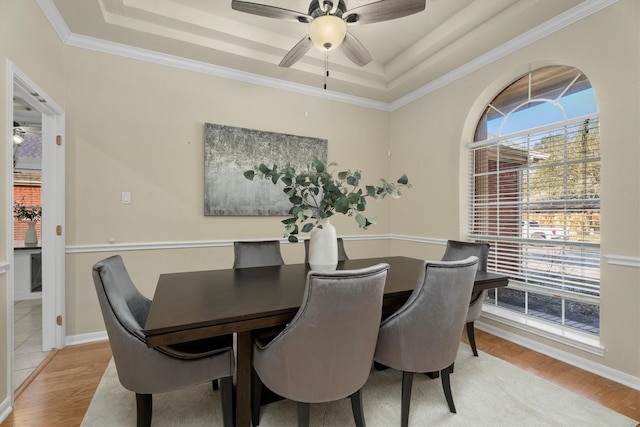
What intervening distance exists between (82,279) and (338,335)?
2703 millimetres

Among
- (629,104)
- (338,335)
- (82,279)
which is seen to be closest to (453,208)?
(629,104)

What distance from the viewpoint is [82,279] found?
2.80 metres

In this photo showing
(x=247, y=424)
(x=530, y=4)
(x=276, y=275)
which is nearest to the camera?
(x=247, y=424)

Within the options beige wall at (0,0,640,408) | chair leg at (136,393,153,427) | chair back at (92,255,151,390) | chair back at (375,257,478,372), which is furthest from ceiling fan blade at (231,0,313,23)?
chair leg at (136,393,153,427)

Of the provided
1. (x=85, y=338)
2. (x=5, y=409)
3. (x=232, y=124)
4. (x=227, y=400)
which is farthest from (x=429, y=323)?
(x=85, y=338)

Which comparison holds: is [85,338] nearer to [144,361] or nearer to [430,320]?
[144,361]

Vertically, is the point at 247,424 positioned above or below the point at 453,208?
below

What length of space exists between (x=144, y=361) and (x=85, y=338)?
2048mm

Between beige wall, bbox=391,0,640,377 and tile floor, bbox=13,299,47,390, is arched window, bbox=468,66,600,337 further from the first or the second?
tile floor, bbox=13,299,47,390

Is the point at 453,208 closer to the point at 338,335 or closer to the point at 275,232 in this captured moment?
the point at 275,232

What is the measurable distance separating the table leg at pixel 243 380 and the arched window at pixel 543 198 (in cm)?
258

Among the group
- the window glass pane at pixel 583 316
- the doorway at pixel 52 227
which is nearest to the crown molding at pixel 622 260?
the window glass pane at pixel 583 316

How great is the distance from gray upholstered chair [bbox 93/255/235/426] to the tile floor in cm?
135

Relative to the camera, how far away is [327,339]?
132cm
